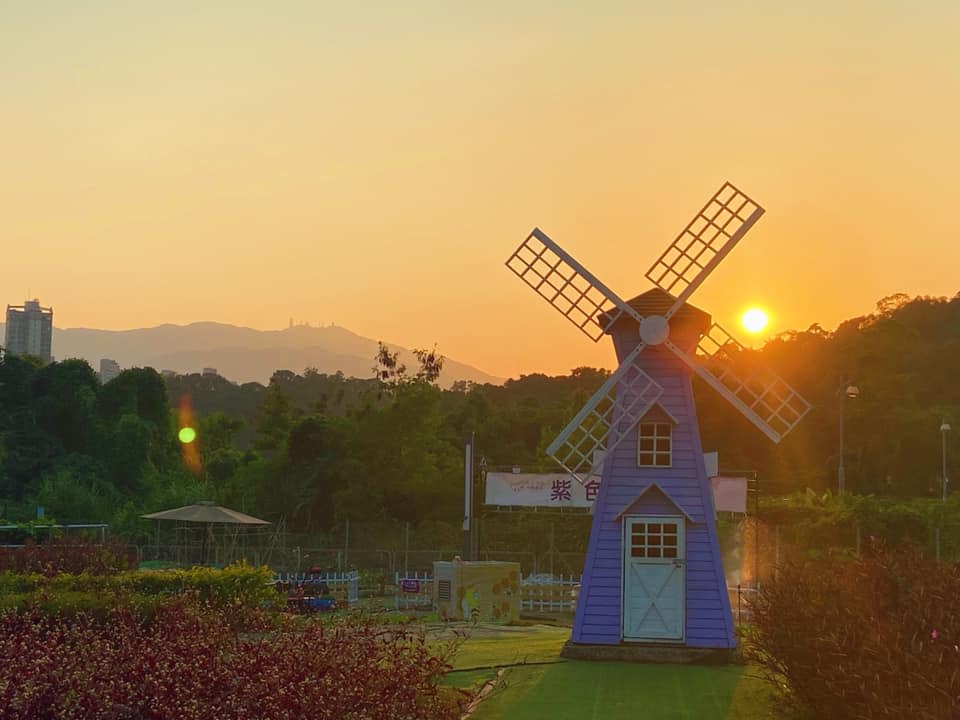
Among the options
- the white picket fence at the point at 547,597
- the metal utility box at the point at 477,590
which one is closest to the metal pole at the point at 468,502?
the metal utility box at the point at 477,590

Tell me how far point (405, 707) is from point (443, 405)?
53.0 m

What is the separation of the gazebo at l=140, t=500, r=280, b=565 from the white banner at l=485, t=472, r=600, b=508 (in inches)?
236

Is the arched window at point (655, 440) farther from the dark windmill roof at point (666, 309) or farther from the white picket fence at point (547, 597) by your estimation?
the white picket fence at point (547, 597)

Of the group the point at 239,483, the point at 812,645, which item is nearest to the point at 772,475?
the point at 239,483

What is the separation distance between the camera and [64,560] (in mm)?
19312

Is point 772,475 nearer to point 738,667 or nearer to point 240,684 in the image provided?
point 738,667

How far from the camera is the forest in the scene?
4019 cm

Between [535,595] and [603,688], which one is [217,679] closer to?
[603,688]

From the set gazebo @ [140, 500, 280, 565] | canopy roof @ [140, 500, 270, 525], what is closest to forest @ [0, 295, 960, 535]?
gazebo @ [140, 500, 280, 565]

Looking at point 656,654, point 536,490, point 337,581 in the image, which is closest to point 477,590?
point 337,581

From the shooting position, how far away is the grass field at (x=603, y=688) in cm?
1211

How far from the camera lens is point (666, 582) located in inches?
636

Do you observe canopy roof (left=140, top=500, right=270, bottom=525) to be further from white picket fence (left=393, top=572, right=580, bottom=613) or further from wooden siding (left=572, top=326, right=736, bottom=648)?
wooden siding (left=572, top=326, right=736, bottom=648)

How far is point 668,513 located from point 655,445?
3.29 ft
